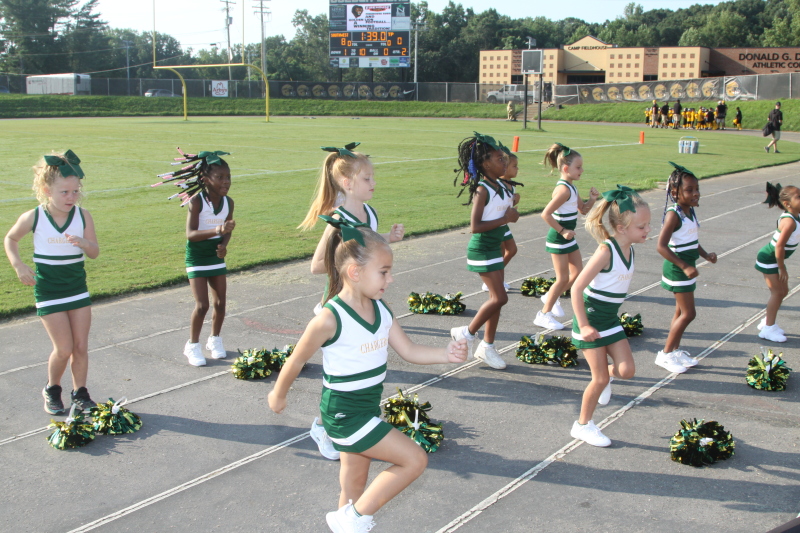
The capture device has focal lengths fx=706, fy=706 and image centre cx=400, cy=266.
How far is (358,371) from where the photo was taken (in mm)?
3441

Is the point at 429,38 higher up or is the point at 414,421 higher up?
the point at 429,38

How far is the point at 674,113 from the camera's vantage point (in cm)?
4222

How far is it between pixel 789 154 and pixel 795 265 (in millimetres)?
19837

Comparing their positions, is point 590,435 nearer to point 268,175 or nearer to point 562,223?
point 562,223

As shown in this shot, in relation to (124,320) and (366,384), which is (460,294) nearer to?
(124,320)

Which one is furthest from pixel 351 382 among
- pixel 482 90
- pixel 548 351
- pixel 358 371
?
pixel 482 90

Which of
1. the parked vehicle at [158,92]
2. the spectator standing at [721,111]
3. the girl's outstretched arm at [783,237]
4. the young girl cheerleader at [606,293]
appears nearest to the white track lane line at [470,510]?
the young girl cheerleader at [606,293]

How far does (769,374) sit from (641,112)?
47.6 meters

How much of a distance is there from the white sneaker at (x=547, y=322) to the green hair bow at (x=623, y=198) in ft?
8.44

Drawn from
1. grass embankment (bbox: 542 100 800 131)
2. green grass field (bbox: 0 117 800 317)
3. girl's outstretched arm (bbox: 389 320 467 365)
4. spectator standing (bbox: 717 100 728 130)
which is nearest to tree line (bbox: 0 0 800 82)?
grass embankment (bbox: 542 100 800 131)

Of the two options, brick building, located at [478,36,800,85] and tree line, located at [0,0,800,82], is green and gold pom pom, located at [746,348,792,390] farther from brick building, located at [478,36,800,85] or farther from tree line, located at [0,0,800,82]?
tree line, located at [0,0,800,82]

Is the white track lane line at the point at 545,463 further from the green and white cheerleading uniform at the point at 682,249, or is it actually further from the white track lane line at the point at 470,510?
the green and white cheerleading uniform at the point at 682,249

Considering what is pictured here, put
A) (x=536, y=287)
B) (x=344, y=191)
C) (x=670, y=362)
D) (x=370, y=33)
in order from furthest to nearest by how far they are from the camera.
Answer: (x=370, y=33)
(x=536, y=287)
(x=670, y=362)
(x=344, y=191)

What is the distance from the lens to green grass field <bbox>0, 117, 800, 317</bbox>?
34.3ft
